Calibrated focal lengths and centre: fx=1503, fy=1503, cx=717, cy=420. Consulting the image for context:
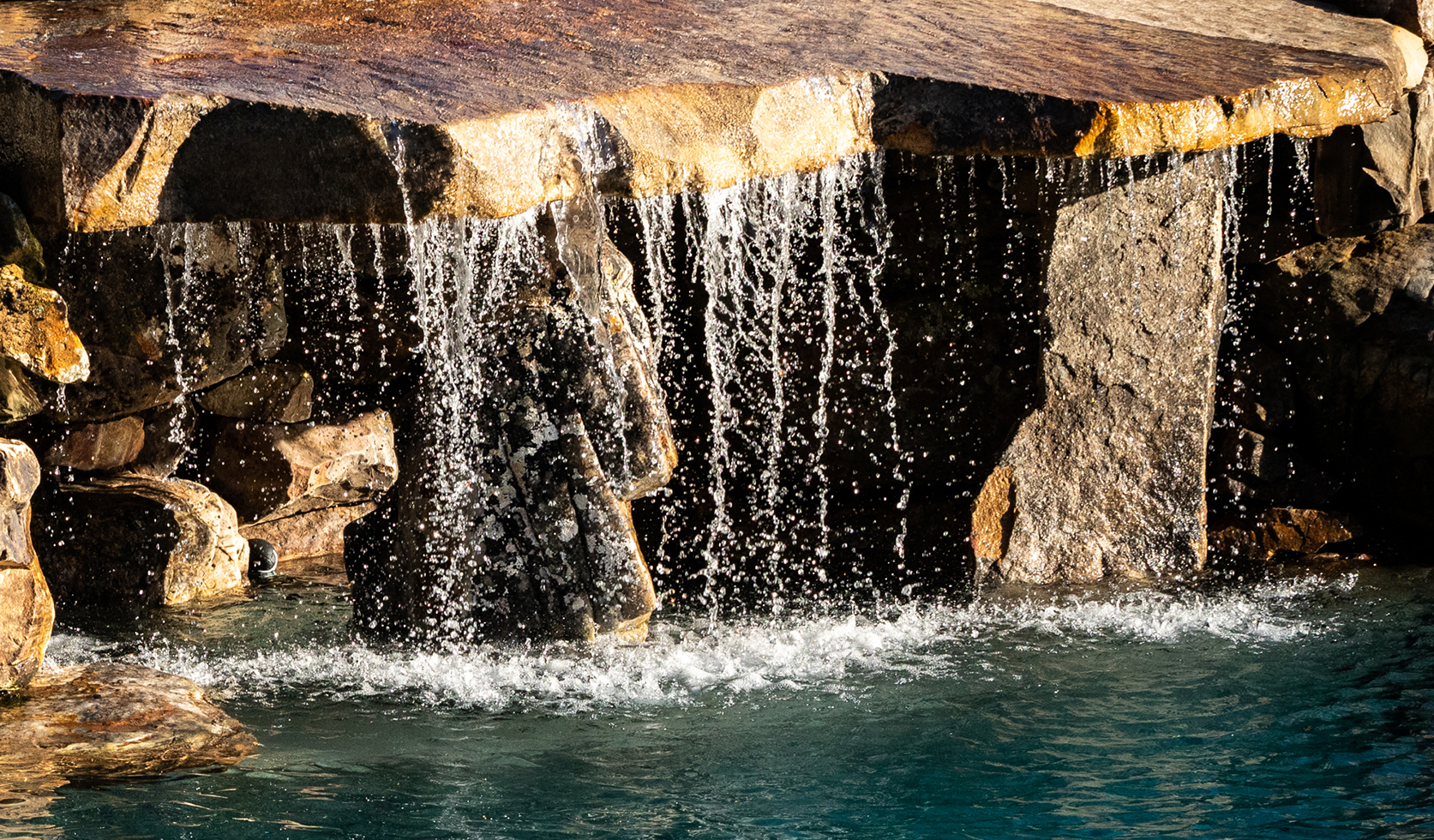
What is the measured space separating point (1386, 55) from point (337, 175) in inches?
148

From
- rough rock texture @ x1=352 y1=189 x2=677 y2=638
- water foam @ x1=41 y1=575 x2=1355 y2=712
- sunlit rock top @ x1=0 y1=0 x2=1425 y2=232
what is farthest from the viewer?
rough rock texture @ x1=352 y1=189 x2=677 y2=638

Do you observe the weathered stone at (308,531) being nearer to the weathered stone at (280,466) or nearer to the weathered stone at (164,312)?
the weathered stone at (280,466)

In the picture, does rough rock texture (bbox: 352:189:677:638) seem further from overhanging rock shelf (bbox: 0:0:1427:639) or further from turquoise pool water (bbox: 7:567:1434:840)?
turquoise pool water (bbox: 7:567:1434:840)

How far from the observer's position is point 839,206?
6.50 m

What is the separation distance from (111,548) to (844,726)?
316 cm

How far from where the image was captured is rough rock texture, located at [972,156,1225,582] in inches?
223

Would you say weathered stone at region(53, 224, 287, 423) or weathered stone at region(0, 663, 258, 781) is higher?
weathered stone at region(53, 224, 287, 423)

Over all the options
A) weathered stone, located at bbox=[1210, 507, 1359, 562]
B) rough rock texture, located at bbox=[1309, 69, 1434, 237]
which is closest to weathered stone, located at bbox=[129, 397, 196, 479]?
weathered stone, located at bbox=[1210, 507, 1359, 562]

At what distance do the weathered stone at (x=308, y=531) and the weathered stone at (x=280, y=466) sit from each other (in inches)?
7.2

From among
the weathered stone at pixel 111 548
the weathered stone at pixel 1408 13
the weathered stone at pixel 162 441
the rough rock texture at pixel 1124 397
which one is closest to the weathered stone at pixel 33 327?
the weathered stone at pixel 111 548

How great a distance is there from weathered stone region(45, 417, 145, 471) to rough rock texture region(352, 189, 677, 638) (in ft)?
6.07

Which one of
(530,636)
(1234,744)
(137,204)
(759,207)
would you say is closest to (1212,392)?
(759,207)

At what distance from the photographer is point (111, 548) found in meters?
5.69

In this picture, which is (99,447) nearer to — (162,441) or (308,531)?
(162,441)
